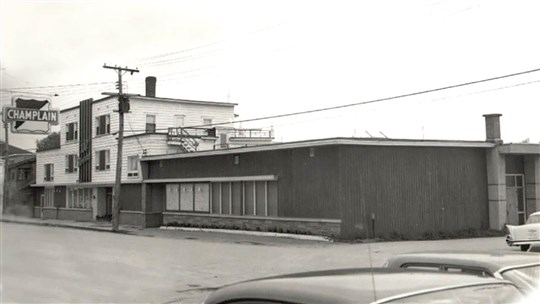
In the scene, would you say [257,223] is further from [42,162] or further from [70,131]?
[42,162]

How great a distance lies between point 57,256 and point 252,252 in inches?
Result: 551

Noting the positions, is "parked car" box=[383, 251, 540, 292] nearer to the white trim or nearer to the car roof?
the car roof

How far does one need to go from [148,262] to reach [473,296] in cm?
1304

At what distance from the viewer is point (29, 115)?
4.73 m

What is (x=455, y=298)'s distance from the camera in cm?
274

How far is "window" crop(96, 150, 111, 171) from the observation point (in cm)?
3794

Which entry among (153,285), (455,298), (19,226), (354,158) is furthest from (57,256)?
(354,158)

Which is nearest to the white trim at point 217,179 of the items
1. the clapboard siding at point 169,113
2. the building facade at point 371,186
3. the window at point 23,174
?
the building facade at point 371,186

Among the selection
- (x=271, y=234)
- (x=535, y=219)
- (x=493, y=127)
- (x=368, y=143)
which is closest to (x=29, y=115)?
(x=535, y=219)

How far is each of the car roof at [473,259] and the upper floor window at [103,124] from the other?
33612 millimetres

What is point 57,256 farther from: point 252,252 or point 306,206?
point 306,206

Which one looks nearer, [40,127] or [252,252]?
[40,127]

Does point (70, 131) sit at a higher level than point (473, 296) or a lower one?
higher

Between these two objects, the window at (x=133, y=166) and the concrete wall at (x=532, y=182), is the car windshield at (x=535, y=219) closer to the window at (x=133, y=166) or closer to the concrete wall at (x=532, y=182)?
the concrete wall at (x=532, y=182)
